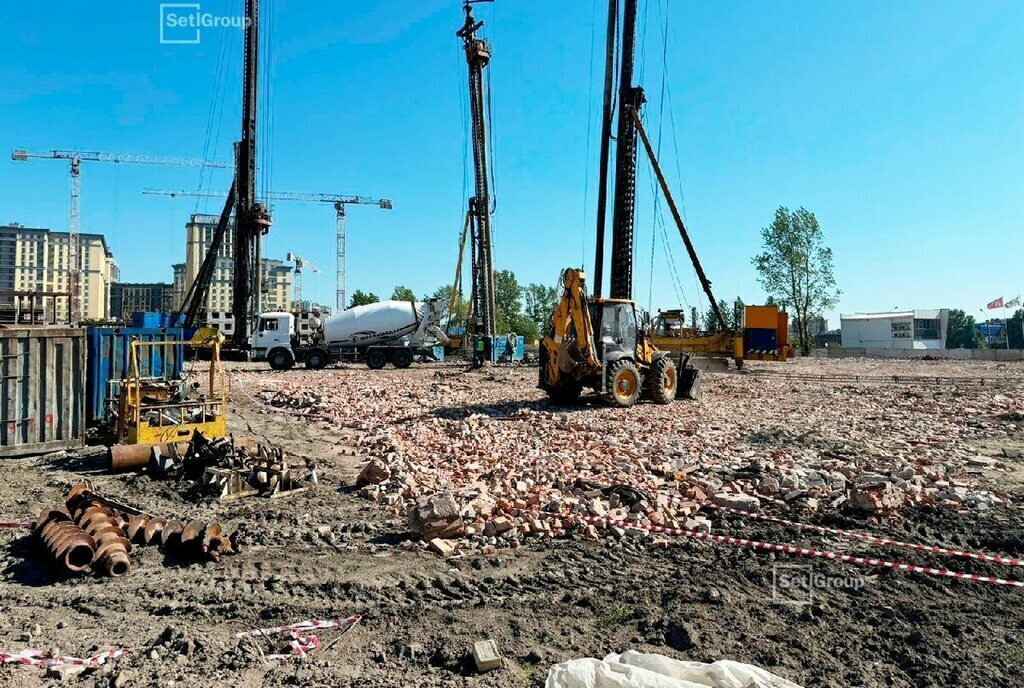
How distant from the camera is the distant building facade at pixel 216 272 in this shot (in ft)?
337

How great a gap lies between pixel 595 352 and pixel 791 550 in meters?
8.72

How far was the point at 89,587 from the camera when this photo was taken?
4.82 metres

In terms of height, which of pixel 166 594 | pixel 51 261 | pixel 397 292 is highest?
pixel 51 261

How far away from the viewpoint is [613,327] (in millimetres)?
14438

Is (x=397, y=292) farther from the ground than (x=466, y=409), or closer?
farther from the ground

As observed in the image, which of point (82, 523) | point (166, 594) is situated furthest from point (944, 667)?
point (82, 523)

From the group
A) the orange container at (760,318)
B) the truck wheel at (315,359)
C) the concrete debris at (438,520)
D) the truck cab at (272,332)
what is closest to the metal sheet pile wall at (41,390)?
the concrete debris at (438,520)

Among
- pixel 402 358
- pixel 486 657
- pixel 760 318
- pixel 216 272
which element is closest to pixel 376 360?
pixel 402 358

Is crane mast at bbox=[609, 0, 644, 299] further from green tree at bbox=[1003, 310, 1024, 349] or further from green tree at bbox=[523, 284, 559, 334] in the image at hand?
green tree at bbox=[1003, 310, 1024, 349]

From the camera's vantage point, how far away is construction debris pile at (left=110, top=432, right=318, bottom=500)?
294 inches

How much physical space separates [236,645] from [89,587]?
1.76m

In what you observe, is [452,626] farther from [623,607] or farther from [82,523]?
[82,523]

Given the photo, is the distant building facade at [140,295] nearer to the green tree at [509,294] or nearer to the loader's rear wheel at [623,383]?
the green tree at [509,294]

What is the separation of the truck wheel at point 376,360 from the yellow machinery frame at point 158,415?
57.6 ft
